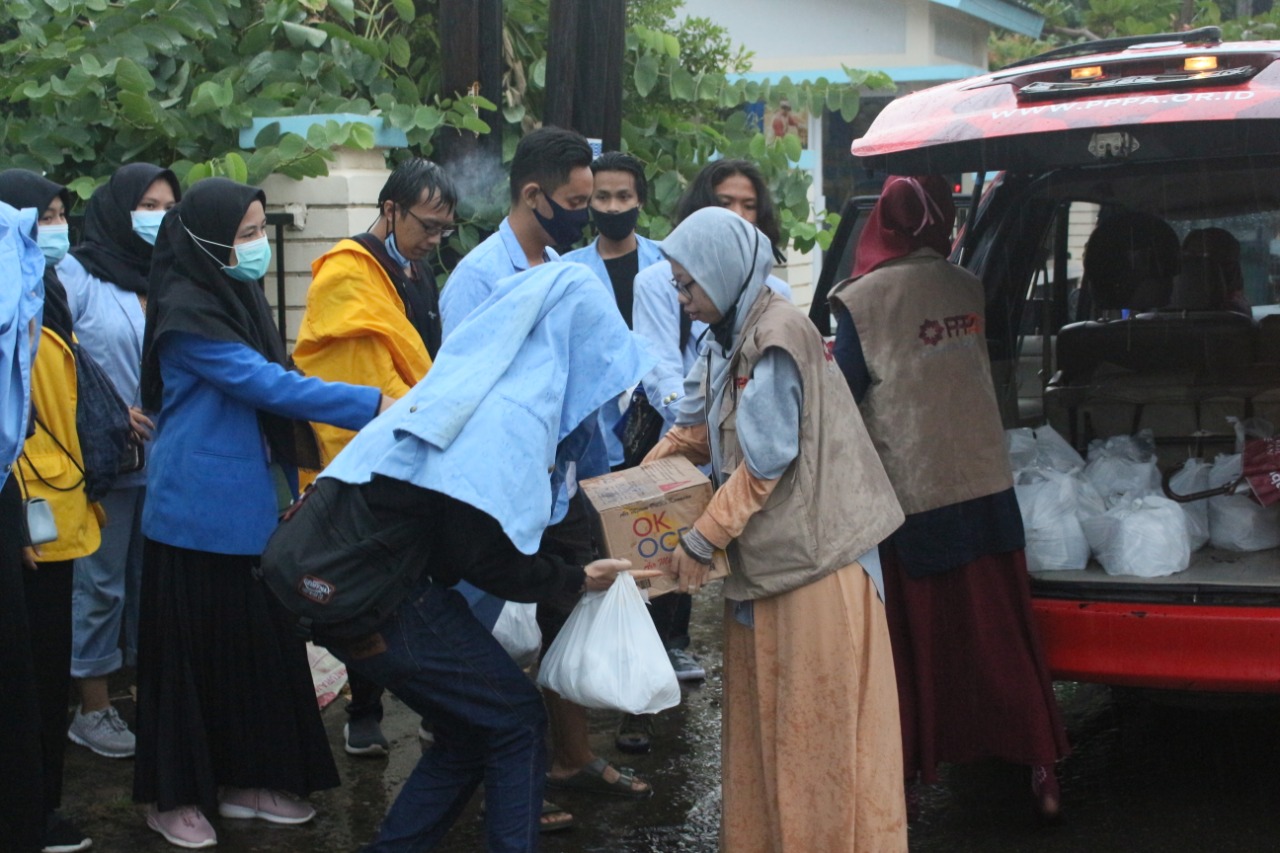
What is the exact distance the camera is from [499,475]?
2.99 meters

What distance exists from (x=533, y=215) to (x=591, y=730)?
68.2 inches

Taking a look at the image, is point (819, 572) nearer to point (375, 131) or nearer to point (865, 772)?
point (865, 772)

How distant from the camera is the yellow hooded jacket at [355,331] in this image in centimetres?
420

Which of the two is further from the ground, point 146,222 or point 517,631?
point 146,222

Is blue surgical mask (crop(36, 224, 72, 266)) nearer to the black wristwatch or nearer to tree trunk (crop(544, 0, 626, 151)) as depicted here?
the black wristwatch

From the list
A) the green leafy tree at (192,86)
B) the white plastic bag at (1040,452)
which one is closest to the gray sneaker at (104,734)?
the green leafy tree at (192,86)

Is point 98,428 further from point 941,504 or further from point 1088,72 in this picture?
point 1088,72

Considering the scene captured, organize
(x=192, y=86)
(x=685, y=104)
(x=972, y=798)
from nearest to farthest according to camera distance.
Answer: (x=972, y=798) → (x=192, y=86) → (x=685, y=104)

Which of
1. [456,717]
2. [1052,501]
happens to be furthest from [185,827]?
[1052,501]

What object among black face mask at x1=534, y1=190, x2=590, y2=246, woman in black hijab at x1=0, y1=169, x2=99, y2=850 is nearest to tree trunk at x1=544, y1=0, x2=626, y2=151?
black face mask at x1=534, y1=190, x2=590, y2=246

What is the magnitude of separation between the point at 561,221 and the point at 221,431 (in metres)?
1.25

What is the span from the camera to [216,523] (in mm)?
3900

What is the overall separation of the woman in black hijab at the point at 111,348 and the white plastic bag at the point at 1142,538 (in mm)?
2952

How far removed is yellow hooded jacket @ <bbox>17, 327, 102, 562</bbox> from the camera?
4.11 meters
